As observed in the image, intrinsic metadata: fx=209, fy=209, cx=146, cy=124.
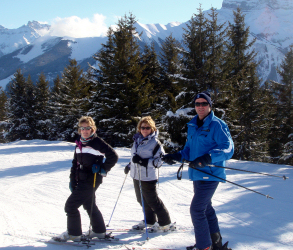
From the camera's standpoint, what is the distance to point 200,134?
2.49 metres

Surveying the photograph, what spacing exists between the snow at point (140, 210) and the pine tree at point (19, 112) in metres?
23.4

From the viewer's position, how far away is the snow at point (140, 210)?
10.2ft

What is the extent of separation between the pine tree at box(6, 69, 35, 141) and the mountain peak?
152449 mm

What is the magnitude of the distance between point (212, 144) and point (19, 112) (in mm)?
31961

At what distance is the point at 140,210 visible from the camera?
176 inches

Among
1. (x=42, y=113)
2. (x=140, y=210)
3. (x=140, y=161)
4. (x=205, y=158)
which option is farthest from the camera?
(x=42, y=113)

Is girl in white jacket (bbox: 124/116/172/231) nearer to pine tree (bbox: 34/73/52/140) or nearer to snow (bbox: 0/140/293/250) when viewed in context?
snow (bbox: 0/140/293/250)

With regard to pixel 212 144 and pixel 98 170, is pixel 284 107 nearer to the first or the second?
pixel 212 144

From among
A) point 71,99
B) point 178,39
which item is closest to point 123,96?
point 71,99

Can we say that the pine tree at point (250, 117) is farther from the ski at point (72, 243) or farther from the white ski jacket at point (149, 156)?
the ski at point (72, 243)

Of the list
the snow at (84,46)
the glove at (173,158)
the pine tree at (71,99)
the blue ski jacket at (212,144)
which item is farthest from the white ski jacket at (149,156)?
the snow at (84,46)

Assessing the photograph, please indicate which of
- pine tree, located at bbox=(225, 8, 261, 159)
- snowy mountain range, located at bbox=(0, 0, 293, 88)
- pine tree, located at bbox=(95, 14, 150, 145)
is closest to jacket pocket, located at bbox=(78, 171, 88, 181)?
pine tree, located at bbox=(225, 8, 261, 159)

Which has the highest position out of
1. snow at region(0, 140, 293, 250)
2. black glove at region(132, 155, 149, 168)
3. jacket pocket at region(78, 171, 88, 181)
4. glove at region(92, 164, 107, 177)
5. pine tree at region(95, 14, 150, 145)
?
pine tree at region(95, 14, 150, 145)

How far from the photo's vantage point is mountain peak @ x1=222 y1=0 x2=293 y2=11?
138 metres
